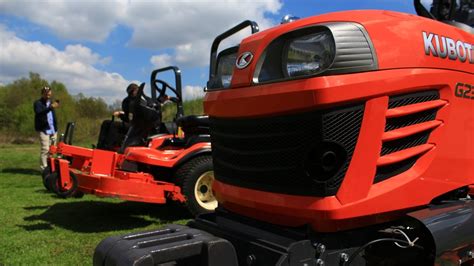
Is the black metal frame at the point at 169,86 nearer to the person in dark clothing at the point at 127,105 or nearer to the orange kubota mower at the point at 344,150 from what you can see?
the person in dark clothing at the point at 127,105

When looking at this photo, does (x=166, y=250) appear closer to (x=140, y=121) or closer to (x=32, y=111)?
(x=140, y=121)

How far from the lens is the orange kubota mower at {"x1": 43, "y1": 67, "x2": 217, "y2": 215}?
237 inches

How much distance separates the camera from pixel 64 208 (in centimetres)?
744

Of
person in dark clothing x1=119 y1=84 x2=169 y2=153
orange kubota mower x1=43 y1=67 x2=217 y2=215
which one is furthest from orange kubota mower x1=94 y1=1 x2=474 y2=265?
person in dark clothing x1=119 y1=84 x2=169 y2=153

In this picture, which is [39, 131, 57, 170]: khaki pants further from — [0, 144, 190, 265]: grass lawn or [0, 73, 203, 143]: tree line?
[0, 73, 203, 143]: tree line

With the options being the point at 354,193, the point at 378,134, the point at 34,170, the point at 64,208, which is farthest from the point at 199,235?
the point at 34,170

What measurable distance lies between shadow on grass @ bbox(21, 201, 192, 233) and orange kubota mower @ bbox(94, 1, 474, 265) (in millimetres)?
3941

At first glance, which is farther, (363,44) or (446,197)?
(446,197)

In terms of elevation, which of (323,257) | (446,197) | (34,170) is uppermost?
(446,197)

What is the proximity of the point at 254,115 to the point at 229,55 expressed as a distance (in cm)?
72

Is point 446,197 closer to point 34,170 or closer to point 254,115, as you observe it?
point 254,115

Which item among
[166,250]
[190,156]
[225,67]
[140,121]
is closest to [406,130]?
[225,67]

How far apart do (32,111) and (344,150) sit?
99.3 ft

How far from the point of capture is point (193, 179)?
20.8 ft
